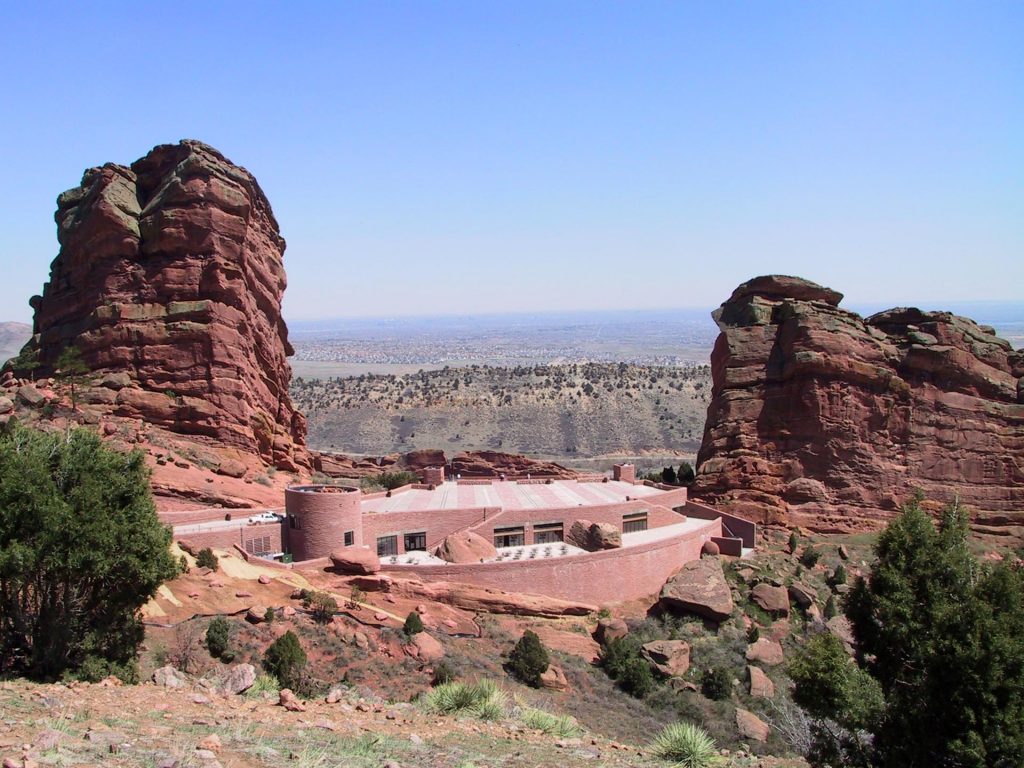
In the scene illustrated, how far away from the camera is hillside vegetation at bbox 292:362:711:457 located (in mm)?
81312

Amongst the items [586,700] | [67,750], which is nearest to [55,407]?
[586,700]

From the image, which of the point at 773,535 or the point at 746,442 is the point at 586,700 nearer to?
the point at 773,535

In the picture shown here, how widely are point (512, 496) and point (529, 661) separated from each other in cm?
1460

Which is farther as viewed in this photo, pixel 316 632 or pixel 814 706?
pixel 316 632

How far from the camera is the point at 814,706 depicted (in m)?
17.1

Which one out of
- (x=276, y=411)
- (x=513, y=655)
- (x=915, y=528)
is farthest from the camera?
(x=276, y=411)

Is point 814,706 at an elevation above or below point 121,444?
below

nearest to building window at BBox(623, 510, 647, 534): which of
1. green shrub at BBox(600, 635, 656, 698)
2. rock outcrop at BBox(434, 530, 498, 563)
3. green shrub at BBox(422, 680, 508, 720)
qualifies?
rock outcrop at BBox(434, 530, 498, 563)

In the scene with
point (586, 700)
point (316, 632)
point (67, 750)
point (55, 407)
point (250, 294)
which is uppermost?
point (250, 294)

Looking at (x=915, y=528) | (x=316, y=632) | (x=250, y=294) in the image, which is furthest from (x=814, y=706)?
(x=250, y=294)

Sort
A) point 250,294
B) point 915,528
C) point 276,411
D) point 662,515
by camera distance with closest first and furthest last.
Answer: point 915,528 < point 662,515 < point 250,294 < point 276,411

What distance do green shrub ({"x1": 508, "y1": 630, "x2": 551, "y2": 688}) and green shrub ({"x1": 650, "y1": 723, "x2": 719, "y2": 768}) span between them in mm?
9165

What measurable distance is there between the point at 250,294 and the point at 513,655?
984 inches

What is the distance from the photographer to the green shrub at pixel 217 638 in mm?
20656
